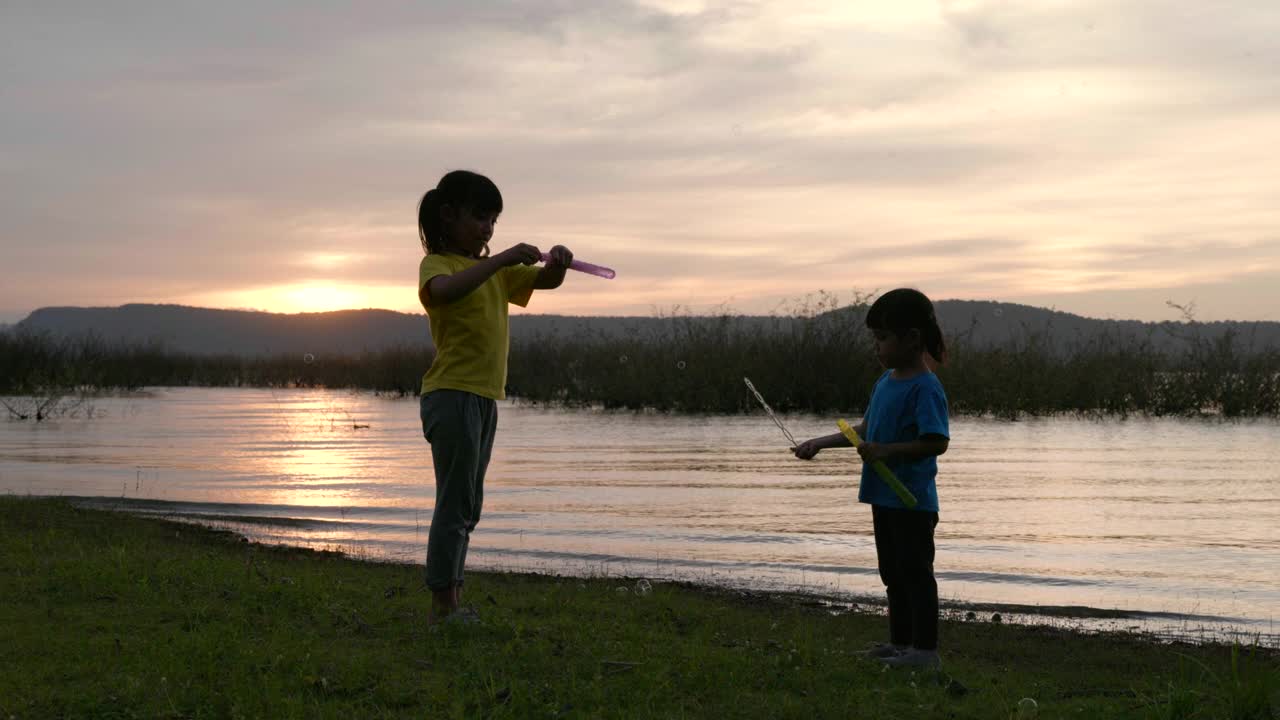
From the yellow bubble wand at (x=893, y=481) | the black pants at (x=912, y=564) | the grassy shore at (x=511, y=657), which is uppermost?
the yellow bubble wand at (x=893, y=481)

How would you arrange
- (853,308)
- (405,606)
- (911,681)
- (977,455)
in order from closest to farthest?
(911,681), (405,606), (977,455), (853,308)

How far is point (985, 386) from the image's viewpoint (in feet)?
79.2

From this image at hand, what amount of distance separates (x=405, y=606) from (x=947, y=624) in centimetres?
292

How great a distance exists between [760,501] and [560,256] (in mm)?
6795

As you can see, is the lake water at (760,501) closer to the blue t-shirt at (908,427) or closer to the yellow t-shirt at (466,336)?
the blue t-shirt at (908,427)

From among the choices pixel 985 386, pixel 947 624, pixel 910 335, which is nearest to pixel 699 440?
pixel 985 386

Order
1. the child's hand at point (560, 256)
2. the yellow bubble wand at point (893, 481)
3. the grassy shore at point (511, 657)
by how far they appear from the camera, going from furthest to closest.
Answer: the child's hand at point (560, 256)
the yellow bubble wand at point (893, 481)
the grassy shore at point (511, 657)

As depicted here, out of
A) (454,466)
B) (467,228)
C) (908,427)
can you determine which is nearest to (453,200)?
(467,228)

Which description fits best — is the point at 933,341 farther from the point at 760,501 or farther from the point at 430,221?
the point at 760,501

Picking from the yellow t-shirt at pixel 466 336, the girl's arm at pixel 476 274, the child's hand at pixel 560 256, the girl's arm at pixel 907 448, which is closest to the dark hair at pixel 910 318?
the girl's arm at pixel 907 448

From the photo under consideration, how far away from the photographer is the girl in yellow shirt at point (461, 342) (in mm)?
5172

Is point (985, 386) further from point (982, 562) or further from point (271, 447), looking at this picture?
point (982, 562)

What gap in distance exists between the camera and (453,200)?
5.28 meters

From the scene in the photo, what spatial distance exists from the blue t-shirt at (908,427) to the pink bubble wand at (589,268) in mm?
1239
